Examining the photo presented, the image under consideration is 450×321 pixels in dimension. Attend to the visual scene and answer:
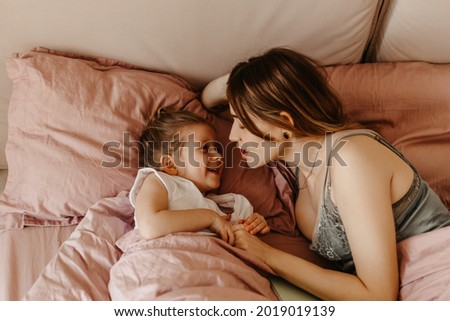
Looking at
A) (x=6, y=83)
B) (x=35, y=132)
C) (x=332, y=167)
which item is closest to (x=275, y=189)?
(x=332, y=167)

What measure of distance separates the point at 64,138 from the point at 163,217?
→ 1.20ft

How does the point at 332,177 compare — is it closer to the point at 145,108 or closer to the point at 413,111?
the point at 413,111

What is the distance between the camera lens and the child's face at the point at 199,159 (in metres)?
1.20

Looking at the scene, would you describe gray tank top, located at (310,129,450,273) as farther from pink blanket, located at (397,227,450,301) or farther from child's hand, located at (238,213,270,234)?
child's hand, located at (238,213,270,234)

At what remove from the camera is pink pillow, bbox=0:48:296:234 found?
115cm

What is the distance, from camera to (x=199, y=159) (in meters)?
1.19

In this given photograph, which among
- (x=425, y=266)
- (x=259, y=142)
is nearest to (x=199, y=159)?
(x=259, y=142)

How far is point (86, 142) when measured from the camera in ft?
3.82

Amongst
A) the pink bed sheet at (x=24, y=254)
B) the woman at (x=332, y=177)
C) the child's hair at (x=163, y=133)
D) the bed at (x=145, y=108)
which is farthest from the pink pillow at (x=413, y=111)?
the pink bed sheet at (x=24, y=254)

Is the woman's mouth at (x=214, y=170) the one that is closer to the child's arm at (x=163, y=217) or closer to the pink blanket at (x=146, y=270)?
the child's arm at (x=163, y=217)

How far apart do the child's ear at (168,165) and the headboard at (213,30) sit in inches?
11.4

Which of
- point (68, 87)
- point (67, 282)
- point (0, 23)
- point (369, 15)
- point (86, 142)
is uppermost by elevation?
point (369, 15)

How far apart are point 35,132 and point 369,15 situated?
991 millimetres
